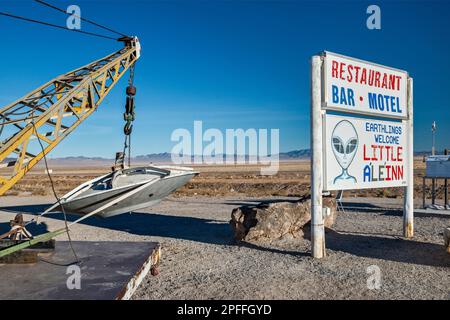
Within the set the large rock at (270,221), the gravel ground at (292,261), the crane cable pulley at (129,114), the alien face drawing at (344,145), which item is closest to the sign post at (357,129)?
the alien face drawing at (344,145)

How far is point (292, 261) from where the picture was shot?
31.1 feet

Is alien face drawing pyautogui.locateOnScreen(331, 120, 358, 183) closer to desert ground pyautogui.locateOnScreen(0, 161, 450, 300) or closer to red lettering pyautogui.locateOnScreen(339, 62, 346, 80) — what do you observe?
red lettering pyautogui.locateOnScreen(339, 62, 346, 80)

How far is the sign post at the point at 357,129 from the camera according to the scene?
32.2 feet

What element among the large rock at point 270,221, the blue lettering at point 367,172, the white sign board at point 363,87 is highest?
the white sign board at point 363,87

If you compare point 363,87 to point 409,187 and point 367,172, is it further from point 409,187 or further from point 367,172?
point 409,187

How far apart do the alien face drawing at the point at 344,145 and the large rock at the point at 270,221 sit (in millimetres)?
2120

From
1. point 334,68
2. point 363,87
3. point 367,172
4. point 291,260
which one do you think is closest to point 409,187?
point 367,172

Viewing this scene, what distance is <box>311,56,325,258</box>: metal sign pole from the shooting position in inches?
382

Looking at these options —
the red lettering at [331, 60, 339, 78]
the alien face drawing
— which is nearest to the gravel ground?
the alien face drawing

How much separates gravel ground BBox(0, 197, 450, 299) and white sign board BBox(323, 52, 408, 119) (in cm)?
380

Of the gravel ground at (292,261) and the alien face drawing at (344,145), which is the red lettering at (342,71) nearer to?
the alien face drawing at (344,145)

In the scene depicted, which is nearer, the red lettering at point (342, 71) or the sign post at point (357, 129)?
the sign post at point (357, 129)
